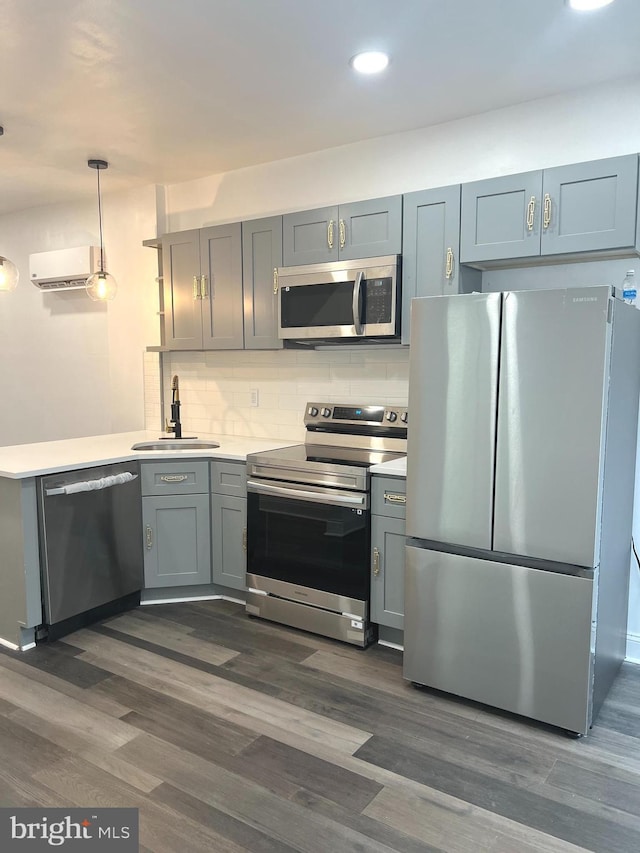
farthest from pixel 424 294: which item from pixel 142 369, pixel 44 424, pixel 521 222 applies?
pixel 44 424

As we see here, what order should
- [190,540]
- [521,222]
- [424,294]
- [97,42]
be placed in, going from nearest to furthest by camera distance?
[97,42], [521,222], [424,294], [190,540]

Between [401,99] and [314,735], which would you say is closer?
[314,735]

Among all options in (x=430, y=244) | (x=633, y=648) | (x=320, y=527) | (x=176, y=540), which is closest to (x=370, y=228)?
(x=430, y=244)

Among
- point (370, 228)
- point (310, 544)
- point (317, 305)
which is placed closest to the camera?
point (310, 544)

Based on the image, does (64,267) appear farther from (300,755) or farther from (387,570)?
(300,755)

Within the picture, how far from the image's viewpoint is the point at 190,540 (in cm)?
358

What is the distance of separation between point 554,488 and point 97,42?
2.42m

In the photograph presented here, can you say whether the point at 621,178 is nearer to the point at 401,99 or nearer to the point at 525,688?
the point at 401,99

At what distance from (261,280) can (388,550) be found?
1.74m

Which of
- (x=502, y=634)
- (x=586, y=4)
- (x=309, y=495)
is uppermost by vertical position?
(x=586, y=4)

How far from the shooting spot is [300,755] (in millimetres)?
2189

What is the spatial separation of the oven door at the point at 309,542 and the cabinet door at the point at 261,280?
914 millimetres

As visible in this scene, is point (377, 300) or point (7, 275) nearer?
point (377, 300)

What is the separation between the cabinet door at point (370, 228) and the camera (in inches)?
124
